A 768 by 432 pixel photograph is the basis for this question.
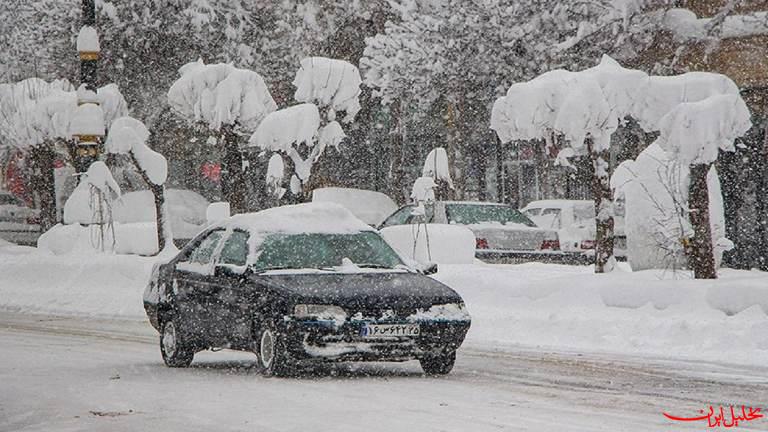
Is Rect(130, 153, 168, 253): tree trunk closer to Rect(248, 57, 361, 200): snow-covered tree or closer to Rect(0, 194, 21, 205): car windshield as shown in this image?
Rect(248, 57, 361, 200): snow-covered tree

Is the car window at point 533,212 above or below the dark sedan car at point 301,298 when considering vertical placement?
above

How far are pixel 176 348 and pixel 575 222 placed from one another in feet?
58.4

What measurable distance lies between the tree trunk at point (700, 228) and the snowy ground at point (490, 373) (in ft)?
2.31

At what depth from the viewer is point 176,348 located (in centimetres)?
1380

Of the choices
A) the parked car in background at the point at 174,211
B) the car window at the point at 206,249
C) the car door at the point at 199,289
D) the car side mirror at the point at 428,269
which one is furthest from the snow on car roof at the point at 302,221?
the parked car in background at the point at 174,211

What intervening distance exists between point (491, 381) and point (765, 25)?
18.4m

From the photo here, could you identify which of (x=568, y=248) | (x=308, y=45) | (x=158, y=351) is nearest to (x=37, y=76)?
(x=308, y=45)

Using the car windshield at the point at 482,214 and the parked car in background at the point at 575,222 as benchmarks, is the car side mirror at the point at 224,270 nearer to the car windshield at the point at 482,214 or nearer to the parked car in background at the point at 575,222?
the car windshield at the point at 482,214

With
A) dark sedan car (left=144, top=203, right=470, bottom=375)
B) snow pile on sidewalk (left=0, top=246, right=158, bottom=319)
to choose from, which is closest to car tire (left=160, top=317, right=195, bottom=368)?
dark sedan car (left=144, top=203, right=470, bottom=375)

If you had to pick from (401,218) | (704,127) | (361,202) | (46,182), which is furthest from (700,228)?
(46,182)

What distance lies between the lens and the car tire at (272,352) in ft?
40.1

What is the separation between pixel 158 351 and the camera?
15.8 metres

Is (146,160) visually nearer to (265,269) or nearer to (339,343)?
(265,269)

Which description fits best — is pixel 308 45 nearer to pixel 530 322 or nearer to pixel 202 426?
pixel 530 322
